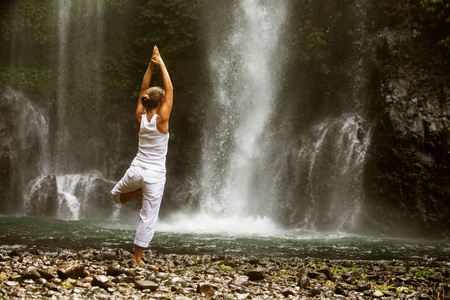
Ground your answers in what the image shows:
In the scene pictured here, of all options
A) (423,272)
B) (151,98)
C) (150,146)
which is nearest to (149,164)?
(150,146)

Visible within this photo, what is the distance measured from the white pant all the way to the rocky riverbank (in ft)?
1.08

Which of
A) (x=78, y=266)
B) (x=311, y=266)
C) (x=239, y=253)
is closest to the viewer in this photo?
(x=78, y=266)

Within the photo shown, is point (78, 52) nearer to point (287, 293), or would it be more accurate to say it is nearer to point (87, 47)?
point (87, 47)

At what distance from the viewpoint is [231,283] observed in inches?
171

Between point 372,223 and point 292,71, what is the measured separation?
578 cm

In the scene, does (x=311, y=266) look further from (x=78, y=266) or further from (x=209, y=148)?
(x=209, y=148)

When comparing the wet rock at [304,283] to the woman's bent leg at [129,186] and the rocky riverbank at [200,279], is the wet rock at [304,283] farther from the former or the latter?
the woman's bent leg at [129,186]

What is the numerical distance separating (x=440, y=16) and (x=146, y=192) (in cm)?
1120

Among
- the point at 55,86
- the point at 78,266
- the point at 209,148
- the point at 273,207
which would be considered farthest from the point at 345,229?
the point at 55,86

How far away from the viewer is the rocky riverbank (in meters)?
3.68

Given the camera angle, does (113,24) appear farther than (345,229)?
Yes

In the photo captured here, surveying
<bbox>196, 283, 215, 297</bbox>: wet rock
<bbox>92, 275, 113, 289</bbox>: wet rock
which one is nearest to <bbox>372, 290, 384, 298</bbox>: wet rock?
<bbox>196, 283, 215, 297</bbox>: wet rock

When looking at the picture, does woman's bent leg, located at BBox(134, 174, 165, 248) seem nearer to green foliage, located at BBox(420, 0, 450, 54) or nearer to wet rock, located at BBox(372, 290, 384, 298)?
wet rock, located at BBox(372, 290, 384, 298)

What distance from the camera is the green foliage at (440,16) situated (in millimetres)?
12570
